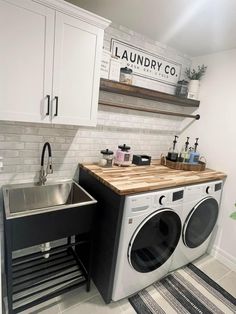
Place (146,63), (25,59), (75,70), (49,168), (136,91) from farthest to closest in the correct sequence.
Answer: (146,63)
(136,91)
(49,168)
(75,70)
(25,59)

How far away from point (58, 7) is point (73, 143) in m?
1.04

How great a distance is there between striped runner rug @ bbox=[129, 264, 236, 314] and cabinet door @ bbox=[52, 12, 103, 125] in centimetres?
159

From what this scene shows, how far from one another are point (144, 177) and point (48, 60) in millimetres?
1150

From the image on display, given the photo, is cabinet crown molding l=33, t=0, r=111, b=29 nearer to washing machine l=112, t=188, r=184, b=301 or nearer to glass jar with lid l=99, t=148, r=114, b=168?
glass jar with lid l=99, t=148, r=114, b=168

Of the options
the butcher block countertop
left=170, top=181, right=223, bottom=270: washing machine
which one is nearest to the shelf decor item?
the butcher block countertop

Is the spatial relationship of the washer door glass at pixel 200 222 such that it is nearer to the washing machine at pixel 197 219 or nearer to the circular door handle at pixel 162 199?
the washing machine at pixel 197 219

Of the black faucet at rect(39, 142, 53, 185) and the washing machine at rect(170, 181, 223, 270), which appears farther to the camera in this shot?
the washing machine at rect(170, 181, 223, 270)

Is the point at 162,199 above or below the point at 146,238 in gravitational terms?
above

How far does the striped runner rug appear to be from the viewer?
5.45 ft

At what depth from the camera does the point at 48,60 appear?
4.30 ft

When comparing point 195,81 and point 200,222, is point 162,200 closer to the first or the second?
point 200,222

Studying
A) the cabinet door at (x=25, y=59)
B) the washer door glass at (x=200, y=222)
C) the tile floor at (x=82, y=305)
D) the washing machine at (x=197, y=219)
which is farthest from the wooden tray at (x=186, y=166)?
the cabinet door at (x=25, y=59)

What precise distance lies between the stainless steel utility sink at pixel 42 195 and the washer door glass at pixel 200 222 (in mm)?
977

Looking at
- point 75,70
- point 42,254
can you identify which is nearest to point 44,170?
point 42,254
